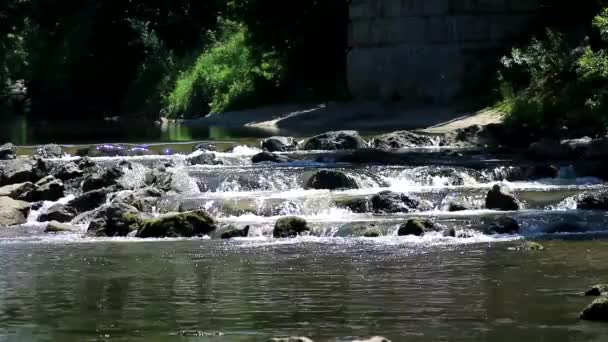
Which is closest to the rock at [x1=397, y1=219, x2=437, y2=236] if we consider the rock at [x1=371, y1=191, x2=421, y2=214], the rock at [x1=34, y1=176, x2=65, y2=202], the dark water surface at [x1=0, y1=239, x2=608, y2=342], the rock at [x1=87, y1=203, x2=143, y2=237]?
the dark water surface at [x1=0, y1=239, x2=608, y2=342]

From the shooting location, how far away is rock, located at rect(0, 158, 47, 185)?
27750 mm

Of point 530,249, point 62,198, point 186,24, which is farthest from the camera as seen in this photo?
point 186,24

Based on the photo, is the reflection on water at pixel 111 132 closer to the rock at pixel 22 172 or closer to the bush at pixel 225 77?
the bush at pixel 225 77

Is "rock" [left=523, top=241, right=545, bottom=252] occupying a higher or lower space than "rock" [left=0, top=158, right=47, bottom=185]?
lower

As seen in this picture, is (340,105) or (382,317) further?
(340,105)

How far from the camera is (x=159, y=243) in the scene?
2052cm

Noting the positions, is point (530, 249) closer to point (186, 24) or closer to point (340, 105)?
point (340, 105)

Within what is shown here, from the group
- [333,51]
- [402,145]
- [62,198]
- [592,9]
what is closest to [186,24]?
[333,51]

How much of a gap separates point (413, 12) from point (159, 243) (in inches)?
944

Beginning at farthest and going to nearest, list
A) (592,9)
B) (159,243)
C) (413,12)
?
1. (413,12)
2. (592,9)
3. (159,243)

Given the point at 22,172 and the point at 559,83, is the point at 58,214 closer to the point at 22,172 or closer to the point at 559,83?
the point at 22,172

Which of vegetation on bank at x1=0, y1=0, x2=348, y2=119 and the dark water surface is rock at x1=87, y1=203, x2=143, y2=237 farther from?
vegetation on bank at x1=0, y1=0, x2=348, y2=119

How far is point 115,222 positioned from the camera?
72.7 ft

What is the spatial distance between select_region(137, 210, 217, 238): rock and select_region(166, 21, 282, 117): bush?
95.7 ft
